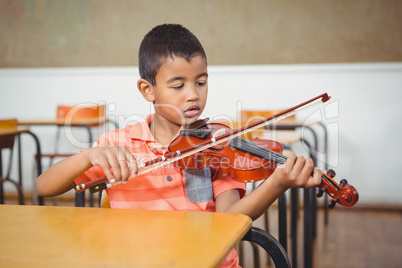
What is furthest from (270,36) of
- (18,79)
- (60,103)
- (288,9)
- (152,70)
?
(152,70)

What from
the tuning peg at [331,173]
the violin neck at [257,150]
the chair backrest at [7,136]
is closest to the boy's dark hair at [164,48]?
the violin neck at [257,150]

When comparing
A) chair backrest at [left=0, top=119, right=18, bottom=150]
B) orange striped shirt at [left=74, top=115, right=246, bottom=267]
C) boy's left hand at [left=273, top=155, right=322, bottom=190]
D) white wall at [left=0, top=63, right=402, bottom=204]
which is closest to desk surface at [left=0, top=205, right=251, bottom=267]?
boy's left hand at [left=273, top=155, right=322, bottom=190]

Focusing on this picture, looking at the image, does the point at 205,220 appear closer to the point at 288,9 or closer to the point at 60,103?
the point at 288,9

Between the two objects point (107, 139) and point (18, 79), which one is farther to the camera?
point (18, 79)

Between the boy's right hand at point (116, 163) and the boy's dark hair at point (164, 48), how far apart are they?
350mm

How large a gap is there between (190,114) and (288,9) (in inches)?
99.1

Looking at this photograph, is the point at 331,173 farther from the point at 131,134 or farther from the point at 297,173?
the point at 131,134

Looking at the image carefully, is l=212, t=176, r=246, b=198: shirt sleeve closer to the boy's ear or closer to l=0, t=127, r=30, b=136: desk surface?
the boy's ear

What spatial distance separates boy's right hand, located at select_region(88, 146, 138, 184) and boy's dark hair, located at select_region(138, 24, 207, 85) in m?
0.35

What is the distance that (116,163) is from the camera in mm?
818

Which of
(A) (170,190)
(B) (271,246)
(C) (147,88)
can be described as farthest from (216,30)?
(B) (271,246)

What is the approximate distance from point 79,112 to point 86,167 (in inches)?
92.9

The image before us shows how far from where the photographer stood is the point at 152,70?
114 centimetres

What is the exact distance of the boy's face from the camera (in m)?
1.07
